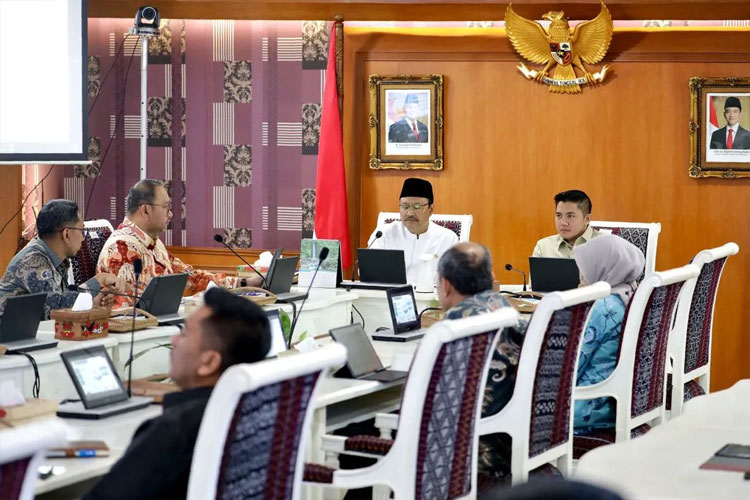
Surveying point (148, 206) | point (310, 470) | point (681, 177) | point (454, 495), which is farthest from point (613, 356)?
point (681, 177)

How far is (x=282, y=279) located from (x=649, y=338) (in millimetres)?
1725

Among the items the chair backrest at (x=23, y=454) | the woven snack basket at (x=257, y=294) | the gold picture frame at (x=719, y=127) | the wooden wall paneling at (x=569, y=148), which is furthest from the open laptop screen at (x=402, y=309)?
the chair backrest at (x=23, y=454)

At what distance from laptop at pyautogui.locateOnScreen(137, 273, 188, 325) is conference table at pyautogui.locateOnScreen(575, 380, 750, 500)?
217cm

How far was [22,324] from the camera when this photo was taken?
3723 mm

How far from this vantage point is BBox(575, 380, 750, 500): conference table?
78.4 inches

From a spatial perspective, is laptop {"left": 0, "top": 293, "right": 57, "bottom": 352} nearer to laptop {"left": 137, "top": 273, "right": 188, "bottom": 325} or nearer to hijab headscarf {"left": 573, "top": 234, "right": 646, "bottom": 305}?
laptop {"left": 137, "top": 273, "right": 188, "bottom": 325}

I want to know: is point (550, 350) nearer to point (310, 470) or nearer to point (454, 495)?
point (454, 495)

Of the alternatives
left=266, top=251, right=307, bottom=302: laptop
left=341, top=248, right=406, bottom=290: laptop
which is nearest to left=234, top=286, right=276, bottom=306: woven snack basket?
left=266, top=251, right=307, bottom=302: laptop

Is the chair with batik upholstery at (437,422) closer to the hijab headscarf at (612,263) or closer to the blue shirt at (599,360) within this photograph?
the blue shirt at (599,360)

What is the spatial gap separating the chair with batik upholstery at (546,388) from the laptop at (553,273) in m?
1.59

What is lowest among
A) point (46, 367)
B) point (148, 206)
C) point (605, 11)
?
point (46, 367)

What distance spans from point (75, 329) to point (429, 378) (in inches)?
60.1

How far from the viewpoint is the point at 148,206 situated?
560 centimetres

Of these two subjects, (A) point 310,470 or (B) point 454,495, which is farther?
(B) point 454,495
